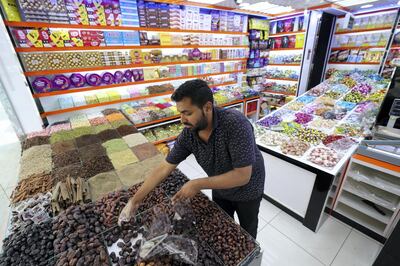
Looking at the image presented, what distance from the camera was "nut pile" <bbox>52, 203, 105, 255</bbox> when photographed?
1.06 metres

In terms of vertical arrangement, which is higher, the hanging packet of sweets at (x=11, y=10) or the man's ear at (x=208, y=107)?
the hanging packet of sweets at (x=11, y=10)

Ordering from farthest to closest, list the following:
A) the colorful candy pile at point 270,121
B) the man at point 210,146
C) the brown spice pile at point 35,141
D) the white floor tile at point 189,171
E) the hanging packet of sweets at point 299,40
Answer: the hanging packet of sweets at point 299,40 → the white floor tile at point 189,171 → the colorful candy pile at point 270,121 → the brown spice pile at point 35,141 → the man at point 210,146

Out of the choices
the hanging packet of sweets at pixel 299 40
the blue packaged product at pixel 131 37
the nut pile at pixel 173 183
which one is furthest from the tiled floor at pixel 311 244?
the hanging packet of sweets at pixel 299 40

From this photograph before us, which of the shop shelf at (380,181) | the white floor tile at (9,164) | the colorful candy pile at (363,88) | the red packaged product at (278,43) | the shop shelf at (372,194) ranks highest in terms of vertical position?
the red packaged product at (278,43)

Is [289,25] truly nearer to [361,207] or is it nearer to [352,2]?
[352,2]

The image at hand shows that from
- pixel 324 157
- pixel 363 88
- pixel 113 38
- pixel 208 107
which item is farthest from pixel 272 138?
pixel 113 38

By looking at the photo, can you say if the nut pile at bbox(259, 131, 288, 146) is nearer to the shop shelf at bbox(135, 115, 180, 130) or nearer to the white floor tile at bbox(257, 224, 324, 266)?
the white floor tile at bbox(257, 224, 324, 266)

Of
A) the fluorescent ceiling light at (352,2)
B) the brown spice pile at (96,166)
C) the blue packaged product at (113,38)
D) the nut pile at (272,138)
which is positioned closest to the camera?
the brown spice pile at (96,166)

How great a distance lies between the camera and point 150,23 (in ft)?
11.3

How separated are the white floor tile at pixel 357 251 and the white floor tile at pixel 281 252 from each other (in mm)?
259

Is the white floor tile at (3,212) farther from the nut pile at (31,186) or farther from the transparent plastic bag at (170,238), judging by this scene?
the transparent plastic bag at (170,238)

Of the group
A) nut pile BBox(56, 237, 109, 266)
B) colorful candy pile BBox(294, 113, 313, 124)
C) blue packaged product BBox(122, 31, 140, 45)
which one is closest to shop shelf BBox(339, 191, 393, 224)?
colorful candy pile BBox(294, 113, 313, 124)

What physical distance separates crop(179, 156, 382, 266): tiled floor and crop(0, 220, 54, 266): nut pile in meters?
1.81

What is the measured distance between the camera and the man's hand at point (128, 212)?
117 cm
